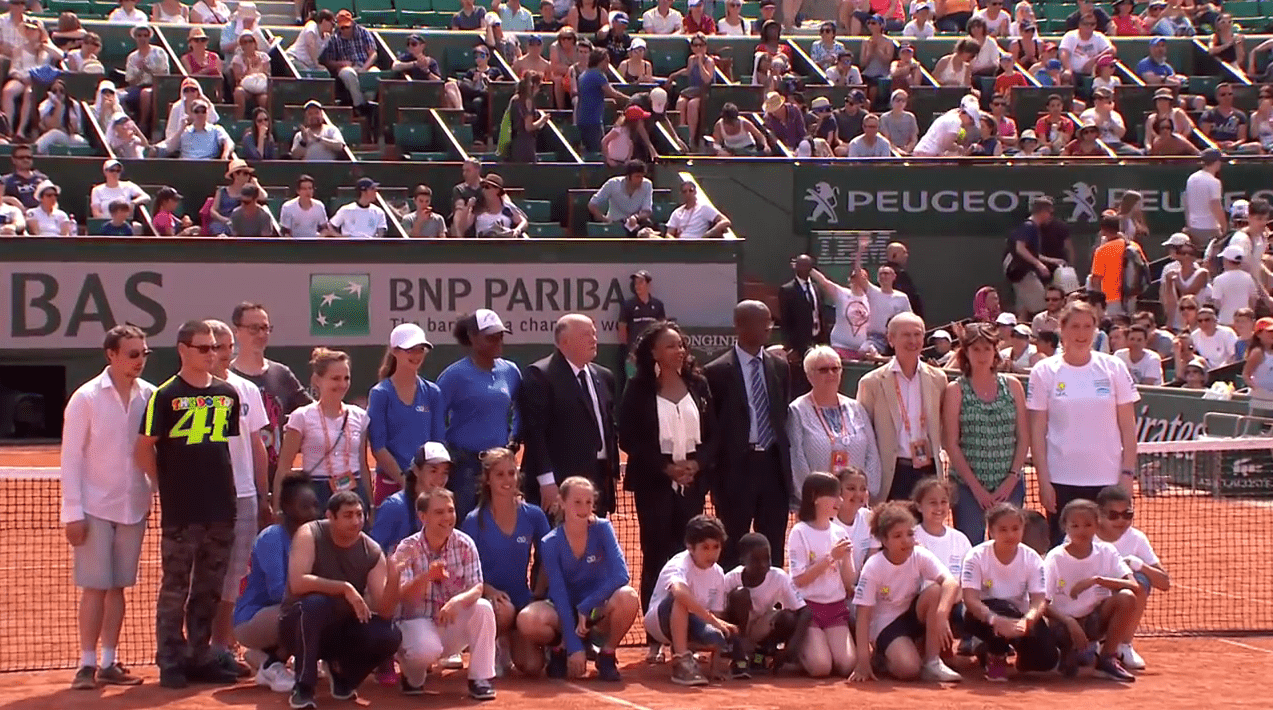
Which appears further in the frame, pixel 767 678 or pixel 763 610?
pixel 763 610

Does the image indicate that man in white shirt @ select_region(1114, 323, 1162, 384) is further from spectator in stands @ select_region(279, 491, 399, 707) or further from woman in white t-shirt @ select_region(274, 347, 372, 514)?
spectator in stands @ select_region(279, 491, 399, 707)

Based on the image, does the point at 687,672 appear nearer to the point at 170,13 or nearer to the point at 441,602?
the point at 441,602

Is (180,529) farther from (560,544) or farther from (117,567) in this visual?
(560,544)

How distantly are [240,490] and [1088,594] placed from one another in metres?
4.20

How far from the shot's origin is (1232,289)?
18906 millimetres

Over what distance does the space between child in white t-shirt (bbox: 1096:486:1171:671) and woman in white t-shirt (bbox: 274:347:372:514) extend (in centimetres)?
376

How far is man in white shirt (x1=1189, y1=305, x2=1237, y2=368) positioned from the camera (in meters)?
17.6

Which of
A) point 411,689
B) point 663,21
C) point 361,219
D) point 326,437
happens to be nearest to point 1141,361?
point 361,219

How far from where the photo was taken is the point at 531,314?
19.3 m

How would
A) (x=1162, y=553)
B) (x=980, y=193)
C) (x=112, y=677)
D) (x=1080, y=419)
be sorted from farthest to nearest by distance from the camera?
(x=980, y=193) → (x=1162, y=553) → (x=1080, y=419) → (x=112, y=677)

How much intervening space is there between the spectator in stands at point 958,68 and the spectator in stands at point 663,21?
354 centimetres

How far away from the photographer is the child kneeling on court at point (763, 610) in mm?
9180

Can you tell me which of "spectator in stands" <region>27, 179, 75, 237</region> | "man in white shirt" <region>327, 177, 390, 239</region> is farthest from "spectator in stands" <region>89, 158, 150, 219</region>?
"man in white shirt" <region>327, 177, 390, 239</region>

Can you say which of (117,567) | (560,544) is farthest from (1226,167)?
(117,567)
